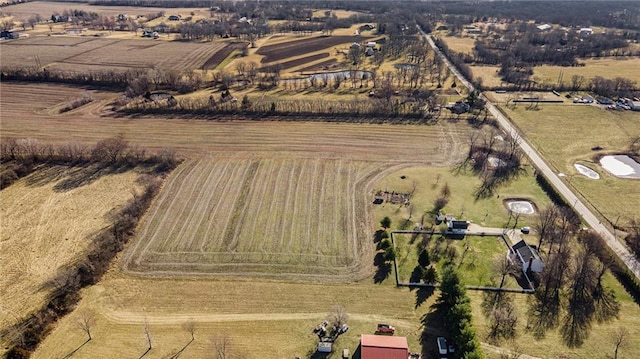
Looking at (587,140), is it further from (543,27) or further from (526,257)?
(543,27)

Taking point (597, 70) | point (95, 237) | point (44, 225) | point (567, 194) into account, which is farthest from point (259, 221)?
point (597, 70)

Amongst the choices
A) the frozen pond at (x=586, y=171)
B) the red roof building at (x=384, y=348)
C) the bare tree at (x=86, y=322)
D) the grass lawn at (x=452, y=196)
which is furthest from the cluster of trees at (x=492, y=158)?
the bare tree at (x=86, y=322)

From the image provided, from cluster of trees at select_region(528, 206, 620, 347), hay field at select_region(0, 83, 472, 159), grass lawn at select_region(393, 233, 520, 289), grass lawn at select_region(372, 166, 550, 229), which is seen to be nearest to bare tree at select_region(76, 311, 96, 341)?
grass lawn at select_region(393, 233, 520, 289)

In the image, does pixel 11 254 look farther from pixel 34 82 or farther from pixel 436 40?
pixel 436 40

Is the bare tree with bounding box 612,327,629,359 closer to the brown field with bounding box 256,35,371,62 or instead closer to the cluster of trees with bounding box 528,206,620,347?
the cluster of trees with bounding box 528,206,620,347

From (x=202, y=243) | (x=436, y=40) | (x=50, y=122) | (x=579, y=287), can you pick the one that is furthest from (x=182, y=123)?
(x=436, y=40)

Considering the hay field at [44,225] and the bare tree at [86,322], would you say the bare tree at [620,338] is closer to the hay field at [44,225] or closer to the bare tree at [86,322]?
the bare tree at [86,322]

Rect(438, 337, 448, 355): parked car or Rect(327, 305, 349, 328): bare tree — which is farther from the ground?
Rect(327, 305, 349, 328): bare tree
